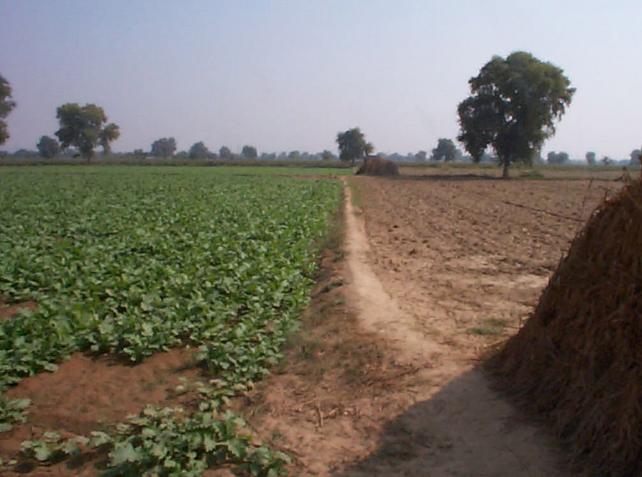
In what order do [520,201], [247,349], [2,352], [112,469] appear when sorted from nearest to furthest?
[112,469] → [2,352] → [247,349] → [520,201]

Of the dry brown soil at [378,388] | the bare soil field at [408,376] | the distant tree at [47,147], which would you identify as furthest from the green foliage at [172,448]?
the distant tree at [47,147]

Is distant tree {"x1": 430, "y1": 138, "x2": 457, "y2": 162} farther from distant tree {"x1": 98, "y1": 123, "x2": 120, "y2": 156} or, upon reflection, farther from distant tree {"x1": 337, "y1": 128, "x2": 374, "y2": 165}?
distant tree {"x1": 98, "y1": 123, "x2": 120, "y2": 156}

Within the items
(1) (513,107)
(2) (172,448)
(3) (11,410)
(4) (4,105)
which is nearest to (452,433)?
(2) (172,448)

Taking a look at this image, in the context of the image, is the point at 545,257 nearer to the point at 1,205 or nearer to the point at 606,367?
the point at 606,367

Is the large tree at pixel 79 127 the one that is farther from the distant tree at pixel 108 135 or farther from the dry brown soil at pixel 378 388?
the dry brown soil at pixel 378 388

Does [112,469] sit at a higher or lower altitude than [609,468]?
lower

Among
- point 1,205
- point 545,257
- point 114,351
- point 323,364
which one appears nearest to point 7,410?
point 114,351

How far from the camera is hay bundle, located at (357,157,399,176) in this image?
6425 cm

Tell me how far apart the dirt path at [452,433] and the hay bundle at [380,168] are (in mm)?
58361

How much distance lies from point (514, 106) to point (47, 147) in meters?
107

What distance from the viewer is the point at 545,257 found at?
39.6 ft

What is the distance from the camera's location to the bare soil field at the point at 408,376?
4598 millimetres

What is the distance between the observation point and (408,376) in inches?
232

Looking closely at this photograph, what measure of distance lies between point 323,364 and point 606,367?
3.09 m
